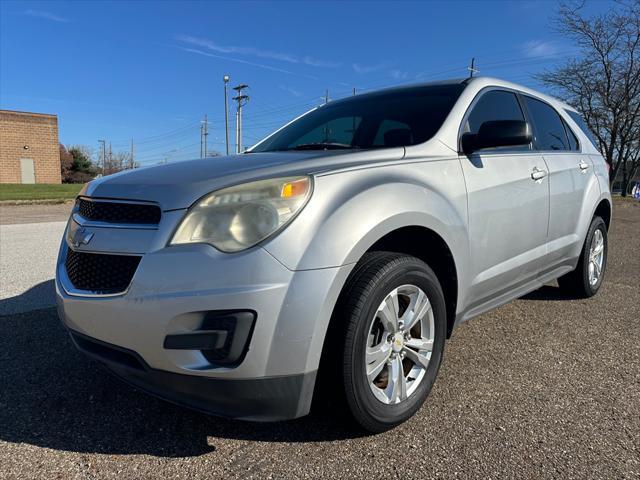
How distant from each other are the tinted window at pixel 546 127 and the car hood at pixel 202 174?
1.79 m

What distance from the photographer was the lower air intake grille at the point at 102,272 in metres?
1.95

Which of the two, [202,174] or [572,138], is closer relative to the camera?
[202,174]

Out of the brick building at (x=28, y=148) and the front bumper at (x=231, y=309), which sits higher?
the brick building at (x=28, y=148)

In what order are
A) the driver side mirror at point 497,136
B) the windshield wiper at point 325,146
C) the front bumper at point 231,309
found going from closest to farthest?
the front bumper at point 231,309, the driver side mirror at point 497,136, the windshield wiper at point 325,146

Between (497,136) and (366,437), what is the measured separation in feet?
5.71

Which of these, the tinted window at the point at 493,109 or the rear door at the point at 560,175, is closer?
the tinted window at the point at 493,109

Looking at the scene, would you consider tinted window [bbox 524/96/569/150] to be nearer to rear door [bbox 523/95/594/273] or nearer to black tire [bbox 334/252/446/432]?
rear door [bbox 523/95/594/273]

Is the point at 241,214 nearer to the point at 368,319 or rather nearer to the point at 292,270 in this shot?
the point at 292,270

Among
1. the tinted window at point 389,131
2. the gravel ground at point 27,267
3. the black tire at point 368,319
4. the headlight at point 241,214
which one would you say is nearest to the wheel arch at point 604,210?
the tinted window at point 389,131

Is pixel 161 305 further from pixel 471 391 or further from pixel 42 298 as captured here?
pixel 42 298

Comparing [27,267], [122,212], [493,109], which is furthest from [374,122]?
[27,267]

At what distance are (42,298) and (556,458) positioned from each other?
4415mm

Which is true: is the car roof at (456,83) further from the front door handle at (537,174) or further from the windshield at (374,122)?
the front door handle at (537,174)

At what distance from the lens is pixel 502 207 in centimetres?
293
